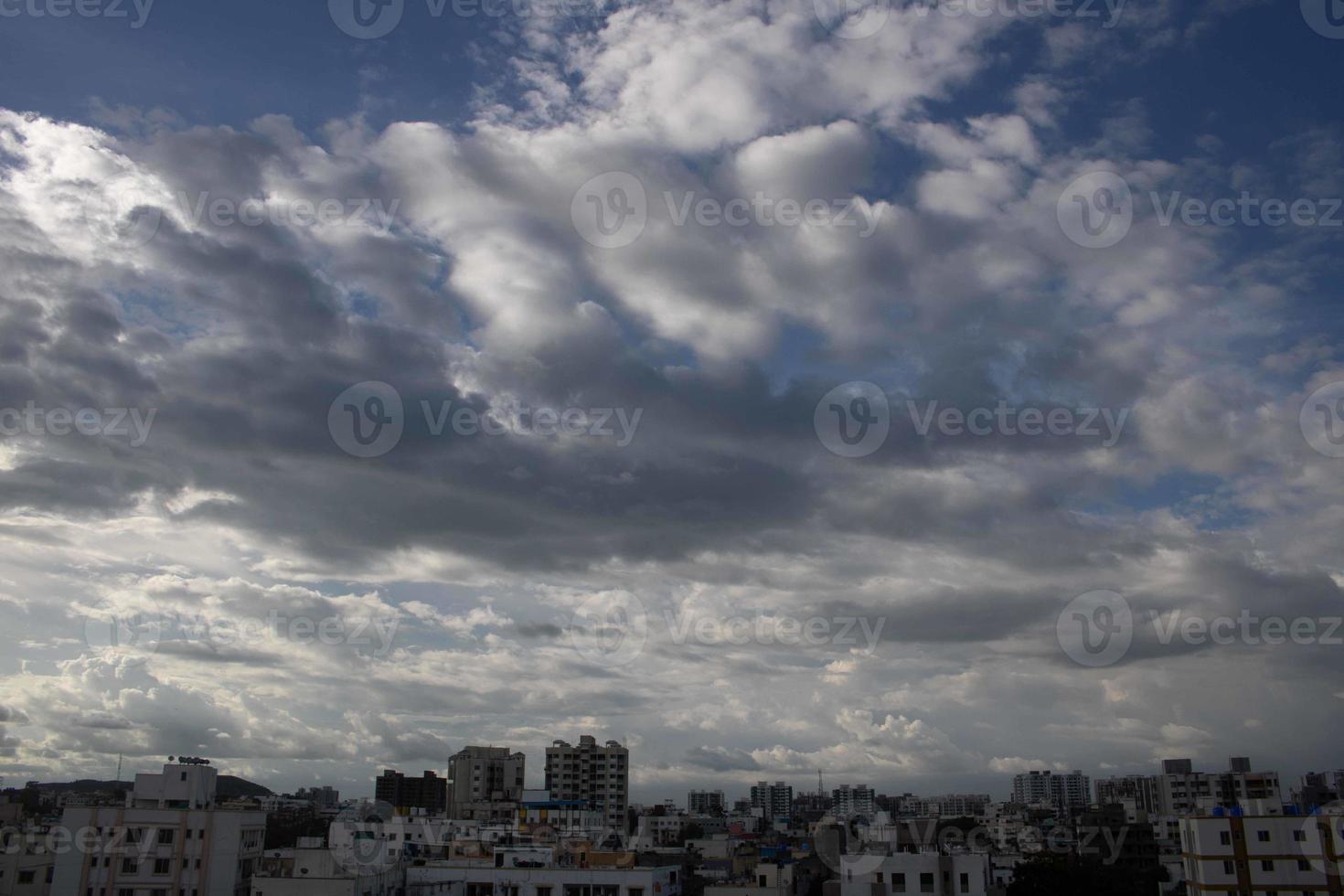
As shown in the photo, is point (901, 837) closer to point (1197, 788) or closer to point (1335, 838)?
point (1335, 838)

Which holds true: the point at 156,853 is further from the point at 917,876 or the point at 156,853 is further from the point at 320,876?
the point at 917,876

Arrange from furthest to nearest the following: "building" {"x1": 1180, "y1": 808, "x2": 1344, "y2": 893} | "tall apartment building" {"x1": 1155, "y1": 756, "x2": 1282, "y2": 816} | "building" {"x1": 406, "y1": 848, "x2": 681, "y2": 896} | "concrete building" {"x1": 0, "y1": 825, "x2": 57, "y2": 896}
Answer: "tall apartment building" {"x1": 1155, "y1": 756, "x2": 1282, "y2": 816} → "concrete building" {"x1": 0, "y1": 825, "x2": 57, "y2": 896} → "building" {"x1": 406, "y1": 848, "x2": 681, "y2": 896} → "building" {"x1": 1180, "y1": 808, "x2": 1344, "y2": 893}

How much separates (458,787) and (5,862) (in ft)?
389

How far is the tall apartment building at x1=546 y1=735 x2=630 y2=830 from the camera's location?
549ft

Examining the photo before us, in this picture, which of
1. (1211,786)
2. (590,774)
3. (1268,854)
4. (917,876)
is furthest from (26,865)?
(1211,786)

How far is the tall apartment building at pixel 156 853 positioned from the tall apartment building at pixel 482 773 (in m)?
111

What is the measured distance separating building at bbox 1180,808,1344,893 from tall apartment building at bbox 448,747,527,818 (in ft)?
431

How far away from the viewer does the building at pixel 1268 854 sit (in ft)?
197

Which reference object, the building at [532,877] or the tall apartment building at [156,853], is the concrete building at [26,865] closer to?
the tall apartment building at [156,853]

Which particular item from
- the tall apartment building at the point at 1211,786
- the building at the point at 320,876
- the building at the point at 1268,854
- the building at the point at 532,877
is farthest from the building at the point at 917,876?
the tall apartment building at the point at 1211,786

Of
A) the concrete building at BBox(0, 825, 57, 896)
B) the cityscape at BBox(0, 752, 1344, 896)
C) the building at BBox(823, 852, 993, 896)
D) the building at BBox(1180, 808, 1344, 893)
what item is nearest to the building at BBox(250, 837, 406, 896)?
the cityscape at BBox(0, 752, 1344, 896)

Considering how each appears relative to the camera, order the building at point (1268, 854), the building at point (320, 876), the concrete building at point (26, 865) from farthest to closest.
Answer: the concrete building at point (26, 865)
the building at point (1268, 854)
the building at point (320, 876)

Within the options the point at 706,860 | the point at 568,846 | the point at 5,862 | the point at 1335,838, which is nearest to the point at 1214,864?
the point at 1335,838

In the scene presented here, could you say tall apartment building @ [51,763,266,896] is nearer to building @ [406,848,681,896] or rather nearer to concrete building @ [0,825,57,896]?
concrete building @ [0,825,57,896]
